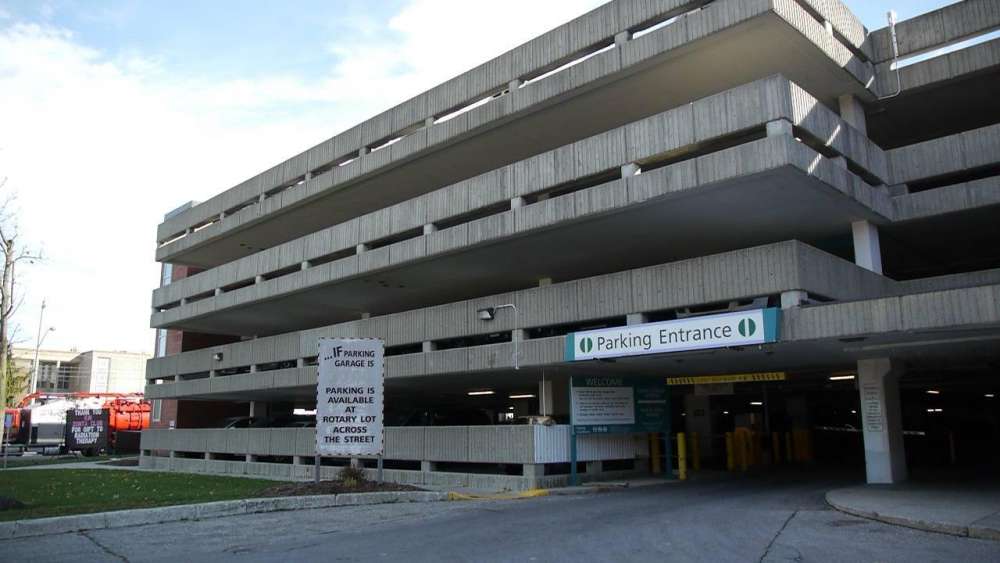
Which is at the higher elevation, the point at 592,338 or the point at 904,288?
the point at 904,288

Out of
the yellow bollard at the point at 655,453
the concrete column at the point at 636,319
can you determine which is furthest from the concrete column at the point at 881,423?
the yellow bollard at the point at 655,453

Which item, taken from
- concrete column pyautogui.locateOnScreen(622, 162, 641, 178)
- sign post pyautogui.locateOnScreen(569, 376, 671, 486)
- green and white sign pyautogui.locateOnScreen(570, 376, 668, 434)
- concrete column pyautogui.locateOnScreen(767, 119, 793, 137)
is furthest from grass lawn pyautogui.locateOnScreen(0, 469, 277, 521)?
concrete column pyautogui.locateOnScreen(767, 119, 793, 137)

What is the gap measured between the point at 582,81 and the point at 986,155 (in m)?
10.2

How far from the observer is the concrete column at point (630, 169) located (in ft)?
63.6

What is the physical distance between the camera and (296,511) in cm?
1458

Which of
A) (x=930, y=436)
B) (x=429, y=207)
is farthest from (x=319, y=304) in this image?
(x=930, y=436)

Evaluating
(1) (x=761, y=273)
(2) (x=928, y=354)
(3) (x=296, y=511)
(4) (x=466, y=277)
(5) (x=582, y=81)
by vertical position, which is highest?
(5) (x=582, y=81)

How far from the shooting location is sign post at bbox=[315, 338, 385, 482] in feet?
54.9

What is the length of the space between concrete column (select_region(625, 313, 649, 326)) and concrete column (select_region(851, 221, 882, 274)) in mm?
5514

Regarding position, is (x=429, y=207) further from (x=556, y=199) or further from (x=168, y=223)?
(x=168, y=223)

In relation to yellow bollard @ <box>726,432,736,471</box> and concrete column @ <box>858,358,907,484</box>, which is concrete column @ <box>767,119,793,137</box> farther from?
yellow bollard @ <box>726,432,736,471</box>

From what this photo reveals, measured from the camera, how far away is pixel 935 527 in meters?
11.2

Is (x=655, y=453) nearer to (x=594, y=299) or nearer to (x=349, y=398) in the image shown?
(x=594, y=299)

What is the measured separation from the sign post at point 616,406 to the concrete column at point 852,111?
868 cm
